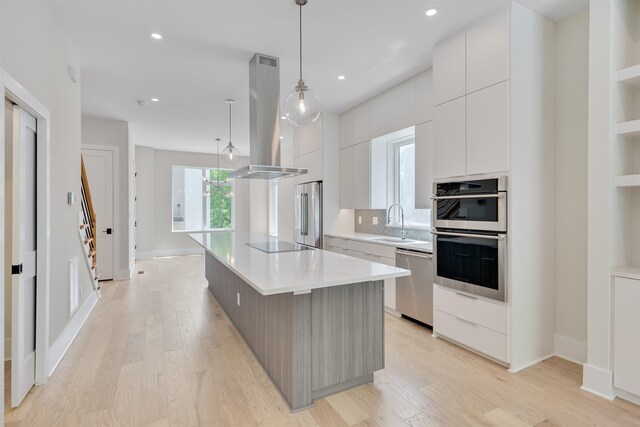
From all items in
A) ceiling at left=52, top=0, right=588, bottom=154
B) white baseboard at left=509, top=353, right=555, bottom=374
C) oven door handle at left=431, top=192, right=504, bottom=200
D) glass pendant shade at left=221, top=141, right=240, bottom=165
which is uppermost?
ceiling at left=52, top=0, right=588, bottom=154

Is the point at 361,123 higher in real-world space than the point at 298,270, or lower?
higher

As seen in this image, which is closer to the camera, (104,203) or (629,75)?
(629,75)

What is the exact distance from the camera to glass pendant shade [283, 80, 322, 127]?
88.9 inches

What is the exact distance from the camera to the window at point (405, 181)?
14.0ft

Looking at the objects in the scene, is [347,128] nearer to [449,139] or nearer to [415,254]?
[449,139]

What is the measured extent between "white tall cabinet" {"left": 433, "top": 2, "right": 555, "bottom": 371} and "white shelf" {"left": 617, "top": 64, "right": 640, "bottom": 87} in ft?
1.73

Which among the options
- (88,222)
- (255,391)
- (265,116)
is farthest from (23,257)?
(88,222)

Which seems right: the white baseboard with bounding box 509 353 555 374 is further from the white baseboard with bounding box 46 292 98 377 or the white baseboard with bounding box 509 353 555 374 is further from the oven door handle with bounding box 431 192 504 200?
the white baseboard with bounding box 46 292 98 377

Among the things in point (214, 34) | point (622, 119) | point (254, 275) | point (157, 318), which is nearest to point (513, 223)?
point (622, 119)

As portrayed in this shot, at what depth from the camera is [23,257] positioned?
2090mm

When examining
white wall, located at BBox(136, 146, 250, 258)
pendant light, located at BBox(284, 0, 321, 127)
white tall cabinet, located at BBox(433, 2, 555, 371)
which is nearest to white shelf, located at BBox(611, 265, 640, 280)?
white tall cabinet, located at BBox(433, 2, 555, 371)

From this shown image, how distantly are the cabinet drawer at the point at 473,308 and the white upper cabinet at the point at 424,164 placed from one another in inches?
37.1

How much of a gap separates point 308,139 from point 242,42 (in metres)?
2.50

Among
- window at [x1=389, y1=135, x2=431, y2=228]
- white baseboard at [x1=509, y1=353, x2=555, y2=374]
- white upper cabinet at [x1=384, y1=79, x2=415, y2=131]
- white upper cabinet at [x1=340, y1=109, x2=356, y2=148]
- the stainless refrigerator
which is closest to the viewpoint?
white baseboard at [x1=509, y1=353, x2=555, y2=374]
